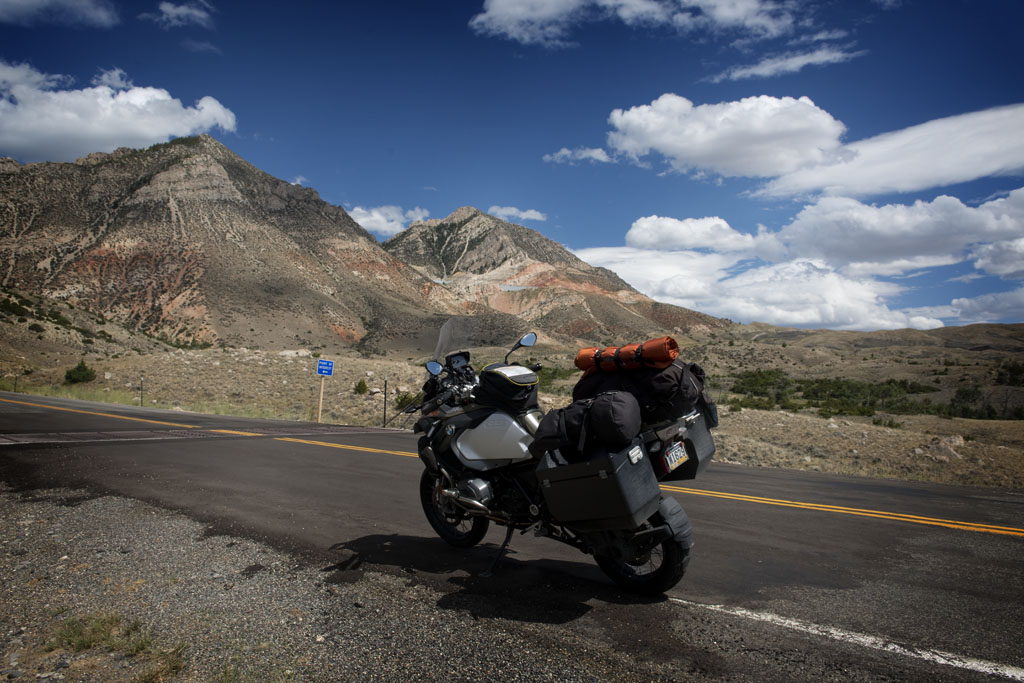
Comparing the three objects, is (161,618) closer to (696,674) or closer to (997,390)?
(696,674)

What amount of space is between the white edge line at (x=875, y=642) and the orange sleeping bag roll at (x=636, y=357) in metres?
1.66

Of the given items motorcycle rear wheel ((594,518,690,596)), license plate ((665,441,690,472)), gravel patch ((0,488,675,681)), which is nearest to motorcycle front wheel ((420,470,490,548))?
gravel patch ((0,488,675,681))

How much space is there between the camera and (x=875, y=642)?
350 cm

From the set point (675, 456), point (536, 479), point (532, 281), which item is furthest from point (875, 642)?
point (532, 281)

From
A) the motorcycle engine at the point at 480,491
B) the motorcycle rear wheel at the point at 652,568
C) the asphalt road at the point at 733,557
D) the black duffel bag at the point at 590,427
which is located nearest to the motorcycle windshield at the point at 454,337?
the asphalt road at the point at 733,557

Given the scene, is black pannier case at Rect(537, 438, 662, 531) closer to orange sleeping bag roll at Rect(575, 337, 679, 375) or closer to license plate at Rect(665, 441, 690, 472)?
license plate at Rect(665, 441, 690, 472)

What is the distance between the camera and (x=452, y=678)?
3.04 metres

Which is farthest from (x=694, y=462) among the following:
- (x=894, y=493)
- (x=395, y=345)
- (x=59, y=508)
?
(x=395, y=345)

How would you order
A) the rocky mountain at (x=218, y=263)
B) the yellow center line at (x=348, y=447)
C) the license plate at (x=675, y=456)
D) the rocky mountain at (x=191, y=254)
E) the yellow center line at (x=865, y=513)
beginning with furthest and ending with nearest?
the rocky mountain at (x=218, y=263) < the rocky mountain at (x=191, y=254) < the yellow center line at (x=348, y=447) < the yellow center line at (x=865, y=513) < the license plate at (x=675, y=456)

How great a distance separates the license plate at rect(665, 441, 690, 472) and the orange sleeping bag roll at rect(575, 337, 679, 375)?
1.79 feet

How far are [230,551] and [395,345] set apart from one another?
68706mm

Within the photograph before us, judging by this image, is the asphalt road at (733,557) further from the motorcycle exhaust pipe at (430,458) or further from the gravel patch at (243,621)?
the motorcycle exhaust pipe at (430,458)

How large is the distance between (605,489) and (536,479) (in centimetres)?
90

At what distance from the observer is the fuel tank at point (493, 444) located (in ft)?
15.1
